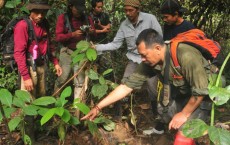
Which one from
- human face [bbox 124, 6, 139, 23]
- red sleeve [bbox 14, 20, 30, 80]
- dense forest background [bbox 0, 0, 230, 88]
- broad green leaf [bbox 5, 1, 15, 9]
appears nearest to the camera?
red sleeve [bbox 14, 20, 30, 80]

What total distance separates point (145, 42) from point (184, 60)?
0.39 m

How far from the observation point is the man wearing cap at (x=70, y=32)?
4.47 meters

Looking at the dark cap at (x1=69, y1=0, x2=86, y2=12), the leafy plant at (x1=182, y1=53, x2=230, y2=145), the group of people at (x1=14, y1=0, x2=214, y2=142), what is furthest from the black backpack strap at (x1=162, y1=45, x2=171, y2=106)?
the dark cap at (x1=69, y1=0, x2=86, y2=12)

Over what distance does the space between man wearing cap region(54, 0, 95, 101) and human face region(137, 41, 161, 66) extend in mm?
1531

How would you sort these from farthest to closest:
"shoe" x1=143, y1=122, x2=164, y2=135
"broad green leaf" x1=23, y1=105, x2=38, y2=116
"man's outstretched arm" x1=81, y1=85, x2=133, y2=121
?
Answer: "shoe" x1=143, y1=122, x2=164, y2=135
"man's outstretched arm" x1=81, y1=85, x2=133, y2=121
"broad green leaf" x1=23, y1=105, x2=38, y2=116

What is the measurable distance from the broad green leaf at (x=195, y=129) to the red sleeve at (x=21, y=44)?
6.98 feet

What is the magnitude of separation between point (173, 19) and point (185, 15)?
10.8 ft

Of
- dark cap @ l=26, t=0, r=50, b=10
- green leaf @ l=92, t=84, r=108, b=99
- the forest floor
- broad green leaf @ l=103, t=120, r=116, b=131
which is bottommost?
the forest floor

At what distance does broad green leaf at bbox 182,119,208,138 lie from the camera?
7.81 ft

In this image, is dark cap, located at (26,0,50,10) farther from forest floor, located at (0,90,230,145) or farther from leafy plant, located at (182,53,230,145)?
leafy plant, located at (182,53,230,145)

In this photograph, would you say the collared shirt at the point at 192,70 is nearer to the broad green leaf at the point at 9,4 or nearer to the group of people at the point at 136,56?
the group of people at the point at 136,56

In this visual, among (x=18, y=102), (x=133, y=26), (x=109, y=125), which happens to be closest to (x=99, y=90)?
(x=109, y=125)

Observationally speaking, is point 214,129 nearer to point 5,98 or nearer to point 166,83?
point 166,83

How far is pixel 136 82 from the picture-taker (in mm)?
3490
